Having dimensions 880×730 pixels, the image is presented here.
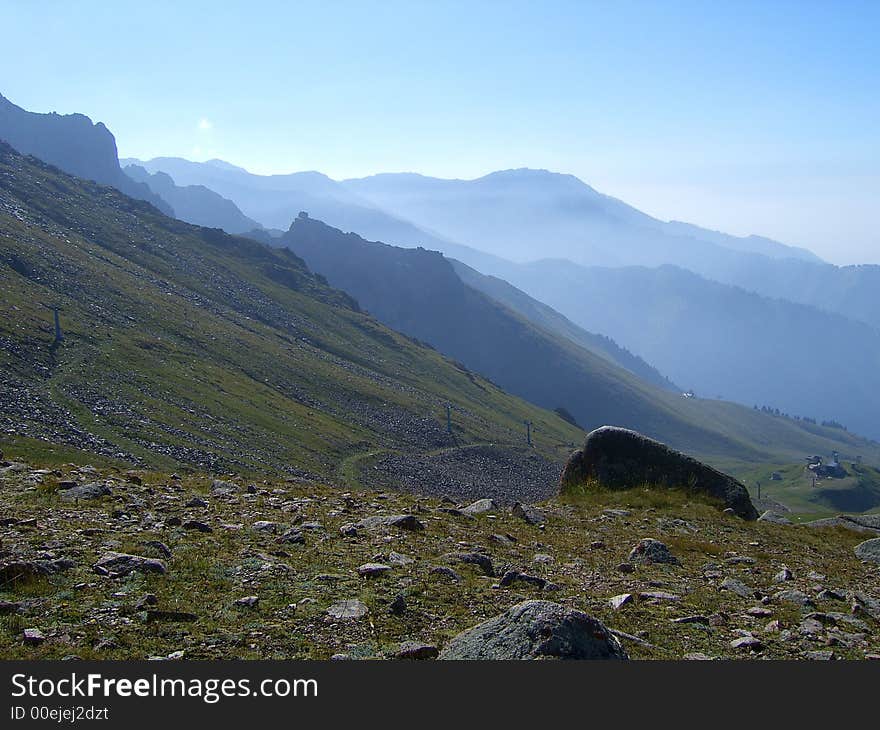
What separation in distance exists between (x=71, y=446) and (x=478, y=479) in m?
69.5

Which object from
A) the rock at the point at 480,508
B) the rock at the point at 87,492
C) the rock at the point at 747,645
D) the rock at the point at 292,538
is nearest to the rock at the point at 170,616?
the rock at the point at 292,538

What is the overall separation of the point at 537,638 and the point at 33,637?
6866 millimetres

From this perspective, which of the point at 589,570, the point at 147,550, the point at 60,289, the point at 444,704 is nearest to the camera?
the point at 444,704

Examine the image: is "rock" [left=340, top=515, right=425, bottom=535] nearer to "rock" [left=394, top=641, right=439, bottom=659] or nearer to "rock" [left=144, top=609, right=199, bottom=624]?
"rock" [left=144, top=609, right=199, bottom=624]

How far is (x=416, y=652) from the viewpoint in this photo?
9602 mm

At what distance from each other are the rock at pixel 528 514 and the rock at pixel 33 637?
A: 587 inches

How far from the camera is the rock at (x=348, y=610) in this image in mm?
11084

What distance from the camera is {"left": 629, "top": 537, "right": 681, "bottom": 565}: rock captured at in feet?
56.7

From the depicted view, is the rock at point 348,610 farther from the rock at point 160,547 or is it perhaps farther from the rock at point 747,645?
the rock at point 747,645

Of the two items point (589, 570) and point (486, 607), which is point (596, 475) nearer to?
point (589, 570)

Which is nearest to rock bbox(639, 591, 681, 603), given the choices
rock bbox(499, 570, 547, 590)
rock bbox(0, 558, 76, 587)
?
rock bbox(499, 570, 547, 590)

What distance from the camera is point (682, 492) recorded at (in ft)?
90.8

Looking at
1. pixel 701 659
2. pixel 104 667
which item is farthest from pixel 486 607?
pixel 104 667

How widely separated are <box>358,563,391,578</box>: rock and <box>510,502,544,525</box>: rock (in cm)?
893
